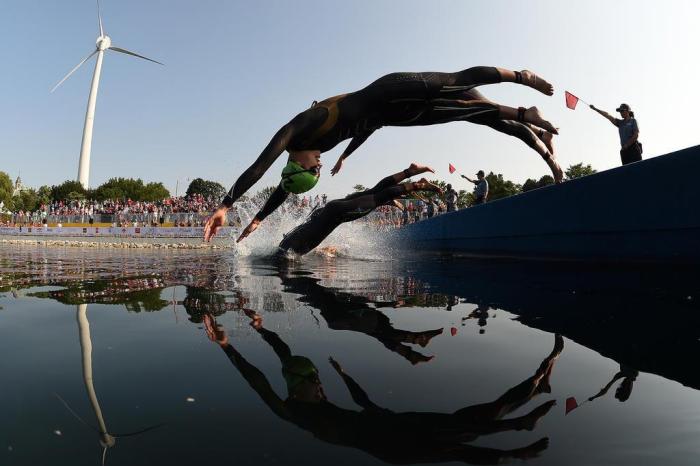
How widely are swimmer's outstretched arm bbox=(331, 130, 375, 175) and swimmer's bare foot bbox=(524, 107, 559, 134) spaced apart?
2.14 m

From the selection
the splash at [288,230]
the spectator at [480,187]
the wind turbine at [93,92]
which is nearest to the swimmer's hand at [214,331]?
the splash at [288,230]

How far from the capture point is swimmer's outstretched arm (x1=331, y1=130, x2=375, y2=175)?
243 inches

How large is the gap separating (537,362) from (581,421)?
20.1 inches

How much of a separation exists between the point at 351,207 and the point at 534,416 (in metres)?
6.10

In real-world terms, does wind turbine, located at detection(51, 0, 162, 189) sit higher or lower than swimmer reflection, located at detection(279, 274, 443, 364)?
higher

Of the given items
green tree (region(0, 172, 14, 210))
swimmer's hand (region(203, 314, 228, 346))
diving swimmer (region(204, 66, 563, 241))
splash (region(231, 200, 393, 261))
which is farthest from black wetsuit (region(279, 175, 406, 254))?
green tree (region(0, 172, 14, 210))

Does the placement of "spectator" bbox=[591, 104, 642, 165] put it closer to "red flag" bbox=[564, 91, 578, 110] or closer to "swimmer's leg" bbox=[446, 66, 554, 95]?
"red flag" bbox=[564, 91, 578, 110]

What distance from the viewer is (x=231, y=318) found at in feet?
7.65

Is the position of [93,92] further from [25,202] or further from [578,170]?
[578,170]

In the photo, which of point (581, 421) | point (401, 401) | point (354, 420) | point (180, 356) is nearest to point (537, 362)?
point (581, 421)

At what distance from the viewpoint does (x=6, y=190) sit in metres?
92.6

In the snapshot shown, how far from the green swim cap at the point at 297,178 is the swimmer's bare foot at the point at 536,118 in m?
3.03

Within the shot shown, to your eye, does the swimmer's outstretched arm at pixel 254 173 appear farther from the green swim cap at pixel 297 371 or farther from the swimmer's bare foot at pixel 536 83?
the green swim cap at pixel 297 371

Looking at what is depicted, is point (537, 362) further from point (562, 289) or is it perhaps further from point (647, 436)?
point (562, 289)
